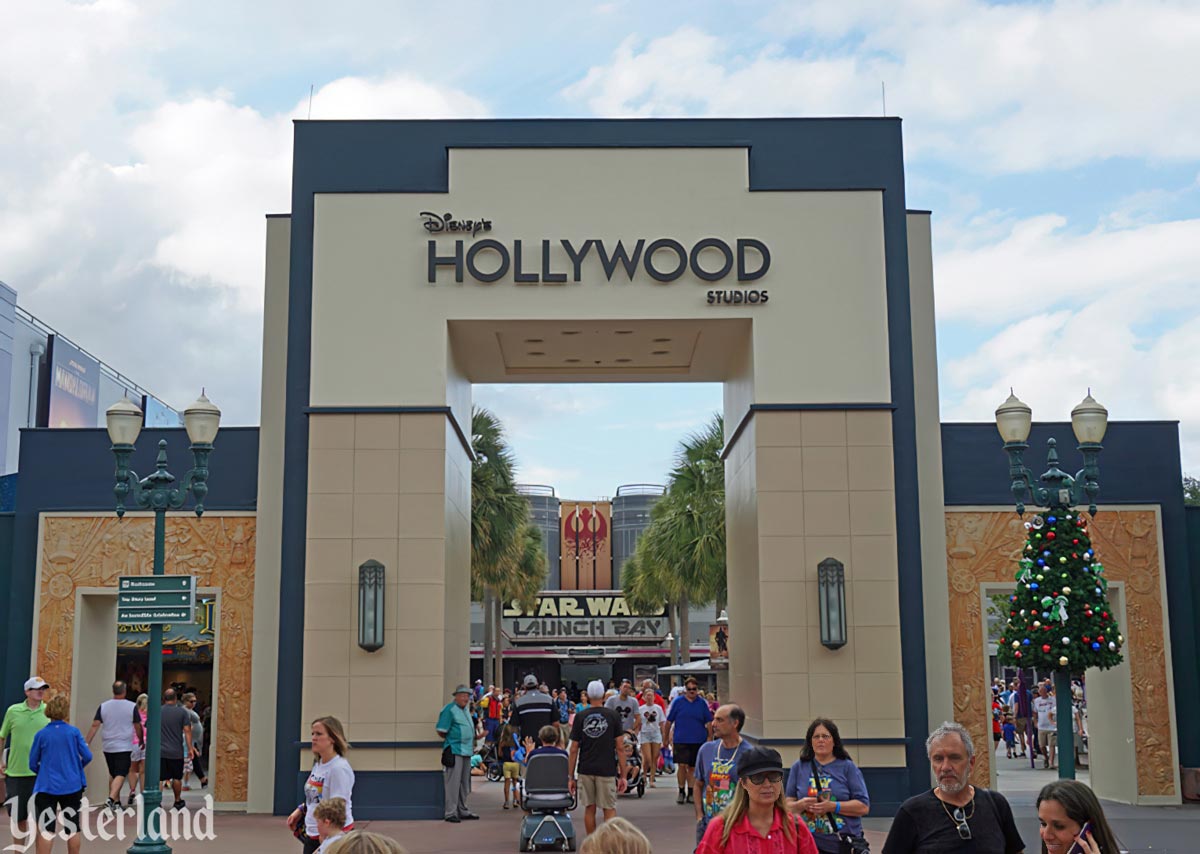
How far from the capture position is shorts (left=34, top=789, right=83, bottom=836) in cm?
1122

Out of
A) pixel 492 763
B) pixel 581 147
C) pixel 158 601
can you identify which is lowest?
pixel 492 763

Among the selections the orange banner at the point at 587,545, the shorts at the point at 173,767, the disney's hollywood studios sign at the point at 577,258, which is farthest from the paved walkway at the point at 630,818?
the orange banner at the point at 587,545

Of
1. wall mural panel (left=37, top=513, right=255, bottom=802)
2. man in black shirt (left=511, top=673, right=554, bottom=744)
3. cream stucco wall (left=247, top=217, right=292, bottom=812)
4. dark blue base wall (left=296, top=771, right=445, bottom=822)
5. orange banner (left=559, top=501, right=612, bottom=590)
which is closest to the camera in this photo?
dark blue base wall (left=296, top=771, right=445, bottom=822)

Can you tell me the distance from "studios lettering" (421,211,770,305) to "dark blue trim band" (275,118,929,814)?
93 cm

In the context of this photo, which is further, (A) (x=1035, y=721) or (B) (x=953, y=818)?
(A) (x=1035, y=721)

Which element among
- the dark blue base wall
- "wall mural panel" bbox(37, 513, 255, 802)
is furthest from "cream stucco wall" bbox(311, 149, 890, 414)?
the dark blue base wall

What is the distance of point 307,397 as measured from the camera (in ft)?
56.6

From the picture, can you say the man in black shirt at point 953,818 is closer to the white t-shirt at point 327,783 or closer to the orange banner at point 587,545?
the white t-shirt at point 327,783

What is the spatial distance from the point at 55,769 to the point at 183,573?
293 inches

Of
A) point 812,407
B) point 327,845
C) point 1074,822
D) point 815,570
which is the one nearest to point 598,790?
point 815,570

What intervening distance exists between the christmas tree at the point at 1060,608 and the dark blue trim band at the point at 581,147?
158 inches

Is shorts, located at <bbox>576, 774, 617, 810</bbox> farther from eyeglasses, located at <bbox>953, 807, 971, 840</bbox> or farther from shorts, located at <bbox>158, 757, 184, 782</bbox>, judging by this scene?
eyeglasses, located at <bbox>953, 807, 971, 840</bbox>

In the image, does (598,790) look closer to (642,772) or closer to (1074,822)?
(642,772)

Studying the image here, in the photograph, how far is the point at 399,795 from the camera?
16.4m
